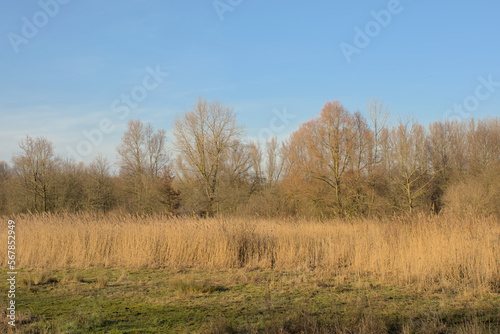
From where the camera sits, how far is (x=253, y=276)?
827 centimetres

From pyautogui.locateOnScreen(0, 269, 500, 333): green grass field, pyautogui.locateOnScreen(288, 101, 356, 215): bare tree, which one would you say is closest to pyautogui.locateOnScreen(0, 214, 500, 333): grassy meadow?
pyautogui.locateOnScreen(0, 269, 500, 333): green grass field

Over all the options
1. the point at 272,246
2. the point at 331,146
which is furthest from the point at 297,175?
the point at 272,246

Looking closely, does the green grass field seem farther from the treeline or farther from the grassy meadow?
the treeline

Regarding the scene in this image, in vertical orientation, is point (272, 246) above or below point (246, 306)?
above

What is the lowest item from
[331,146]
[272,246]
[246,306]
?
[246,306]

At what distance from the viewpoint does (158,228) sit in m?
11.2

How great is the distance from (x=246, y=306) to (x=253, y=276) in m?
2.39

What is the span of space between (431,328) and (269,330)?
2.04 metres

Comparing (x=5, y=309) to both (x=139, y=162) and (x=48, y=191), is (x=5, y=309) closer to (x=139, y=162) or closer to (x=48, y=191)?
(x=48, y=191)

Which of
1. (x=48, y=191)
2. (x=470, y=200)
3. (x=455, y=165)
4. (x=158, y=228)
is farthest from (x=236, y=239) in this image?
(x=455, y=165)

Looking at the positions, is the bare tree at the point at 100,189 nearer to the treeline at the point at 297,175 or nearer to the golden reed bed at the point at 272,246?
the treeline at the point at 297,175

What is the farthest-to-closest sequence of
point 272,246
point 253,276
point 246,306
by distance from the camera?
1. point 272,246
2. point 253,276
3. point 246,306

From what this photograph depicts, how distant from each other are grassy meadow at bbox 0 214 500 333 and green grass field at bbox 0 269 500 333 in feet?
0.09

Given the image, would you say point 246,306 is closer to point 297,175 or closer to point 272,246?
point 272,246
